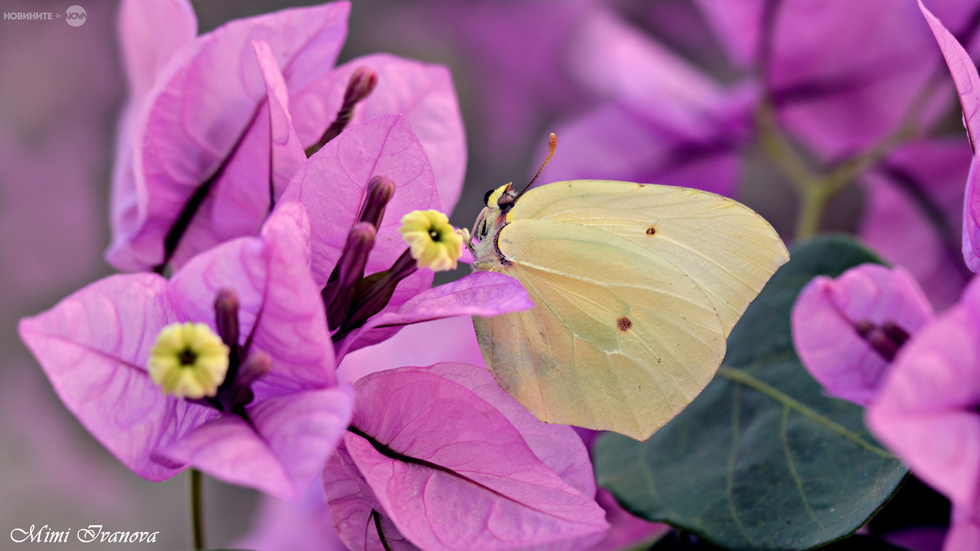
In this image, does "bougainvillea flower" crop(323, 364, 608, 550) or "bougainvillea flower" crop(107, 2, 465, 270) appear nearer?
"bougainvillea flower" crop(323, 364, 608, 550)

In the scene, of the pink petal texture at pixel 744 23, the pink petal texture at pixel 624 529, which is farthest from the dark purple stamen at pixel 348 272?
the pink petal texture at pixel 744 23

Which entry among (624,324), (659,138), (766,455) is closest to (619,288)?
(624,324)

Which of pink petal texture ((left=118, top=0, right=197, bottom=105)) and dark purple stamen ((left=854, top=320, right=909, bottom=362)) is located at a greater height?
pink petal texture ((left=118, top=0, right=197, bottom=105))

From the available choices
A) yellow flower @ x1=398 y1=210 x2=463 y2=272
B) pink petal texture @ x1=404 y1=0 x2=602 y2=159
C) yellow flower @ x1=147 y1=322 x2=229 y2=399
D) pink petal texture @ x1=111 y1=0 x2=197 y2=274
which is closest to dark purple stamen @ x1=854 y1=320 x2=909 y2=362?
yellow flower @ x1=398 y1=210 x2=463 y2=272

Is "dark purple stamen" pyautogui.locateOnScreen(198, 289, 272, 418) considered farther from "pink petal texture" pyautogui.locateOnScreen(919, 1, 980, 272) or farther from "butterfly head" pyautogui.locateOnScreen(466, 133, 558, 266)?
"pink petal texture" pyautogui.locateOnScreen(919, 1, 980, 272)

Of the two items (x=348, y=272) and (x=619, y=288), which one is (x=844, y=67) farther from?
(x=348, y=272)

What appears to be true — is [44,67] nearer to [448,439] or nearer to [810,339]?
[448,439]

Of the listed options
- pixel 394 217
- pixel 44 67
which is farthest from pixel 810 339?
pixel 44 67

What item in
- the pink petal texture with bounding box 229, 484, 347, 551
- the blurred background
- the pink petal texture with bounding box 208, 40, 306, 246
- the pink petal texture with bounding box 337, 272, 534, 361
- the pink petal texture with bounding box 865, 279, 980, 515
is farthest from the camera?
the blurred background
